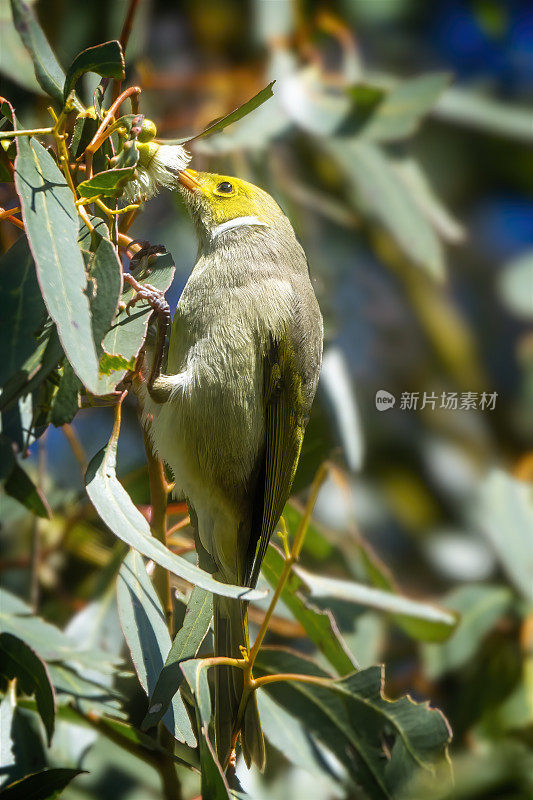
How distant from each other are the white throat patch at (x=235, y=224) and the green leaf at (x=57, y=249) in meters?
0.66

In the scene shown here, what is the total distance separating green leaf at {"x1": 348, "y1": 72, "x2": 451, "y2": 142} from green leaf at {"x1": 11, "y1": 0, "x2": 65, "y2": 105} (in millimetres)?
1387

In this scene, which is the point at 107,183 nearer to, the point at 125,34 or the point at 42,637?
the point at 125,34

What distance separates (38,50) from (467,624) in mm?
2042

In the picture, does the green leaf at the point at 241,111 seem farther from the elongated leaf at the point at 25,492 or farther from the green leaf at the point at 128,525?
the elongated leaf at the point at 25,492

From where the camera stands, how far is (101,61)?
3.48 ft

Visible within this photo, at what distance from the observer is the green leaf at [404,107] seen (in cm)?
231

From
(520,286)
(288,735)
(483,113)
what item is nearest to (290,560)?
(288,735)

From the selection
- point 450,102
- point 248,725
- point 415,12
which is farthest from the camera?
point 415,12

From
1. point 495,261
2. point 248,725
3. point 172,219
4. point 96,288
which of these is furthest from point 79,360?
point 495,261

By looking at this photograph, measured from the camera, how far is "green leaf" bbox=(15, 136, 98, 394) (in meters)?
0.92

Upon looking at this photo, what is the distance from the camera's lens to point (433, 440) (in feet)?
12.3

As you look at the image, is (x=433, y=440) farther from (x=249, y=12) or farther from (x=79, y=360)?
(x=79, y=360)

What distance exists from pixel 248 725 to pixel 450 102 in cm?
254

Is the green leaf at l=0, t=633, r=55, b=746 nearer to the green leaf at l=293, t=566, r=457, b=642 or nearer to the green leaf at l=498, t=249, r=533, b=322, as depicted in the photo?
the green leaf at l=293, t=566, r=457, b=642
